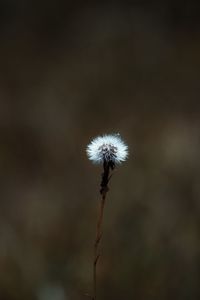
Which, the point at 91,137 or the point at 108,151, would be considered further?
the point at 91,137

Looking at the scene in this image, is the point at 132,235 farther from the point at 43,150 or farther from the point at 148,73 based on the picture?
the point at 148,73

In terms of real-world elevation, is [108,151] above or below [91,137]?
below

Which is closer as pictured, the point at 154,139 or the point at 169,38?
the point at 154,139

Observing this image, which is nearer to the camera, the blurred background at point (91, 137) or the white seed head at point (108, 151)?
the white seed head at point (108, 151)

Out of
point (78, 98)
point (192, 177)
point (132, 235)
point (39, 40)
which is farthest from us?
point (39, 40)

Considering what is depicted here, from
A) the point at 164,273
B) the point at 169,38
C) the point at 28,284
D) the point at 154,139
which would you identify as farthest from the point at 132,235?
the point at 169,38
